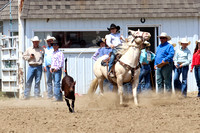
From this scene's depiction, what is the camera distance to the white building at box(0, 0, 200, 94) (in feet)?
55.9

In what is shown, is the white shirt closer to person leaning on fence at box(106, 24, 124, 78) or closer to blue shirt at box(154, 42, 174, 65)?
person leaning on fence at box(106, 24, 124, 78)

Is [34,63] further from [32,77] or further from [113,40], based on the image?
[113,40]

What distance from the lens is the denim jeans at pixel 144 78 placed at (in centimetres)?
1509

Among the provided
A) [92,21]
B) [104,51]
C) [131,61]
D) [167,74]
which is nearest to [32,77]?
[104,51]

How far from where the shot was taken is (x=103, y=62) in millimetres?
13211

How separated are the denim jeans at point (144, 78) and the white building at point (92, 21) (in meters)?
2.52

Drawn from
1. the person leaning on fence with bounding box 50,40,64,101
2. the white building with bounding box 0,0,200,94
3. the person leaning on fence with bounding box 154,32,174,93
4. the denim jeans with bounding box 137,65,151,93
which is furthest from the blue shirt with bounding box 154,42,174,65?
the white building with bounding box 0,0,200,94

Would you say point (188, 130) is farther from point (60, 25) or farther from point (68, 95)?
point (60, 25)

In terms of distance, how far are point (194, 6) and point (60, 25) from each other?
17.1ft

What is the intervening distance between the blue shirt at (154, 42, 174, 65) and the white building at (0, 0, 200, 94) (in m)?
3.30

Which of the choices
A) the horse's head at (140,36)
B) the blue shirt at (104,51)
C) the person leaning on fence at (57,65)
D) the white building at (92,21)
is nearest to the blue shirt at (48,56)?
the person leaning on fence at (57,65)

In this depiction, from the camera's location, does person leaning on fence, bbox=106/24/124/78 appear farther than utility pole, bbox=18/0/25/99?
No

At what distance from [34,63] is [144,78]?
388 centimetres

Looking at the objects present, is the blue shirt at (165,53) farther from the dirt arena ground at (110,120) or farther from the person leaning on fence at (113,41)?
the dirt arena ground at (110,120)
